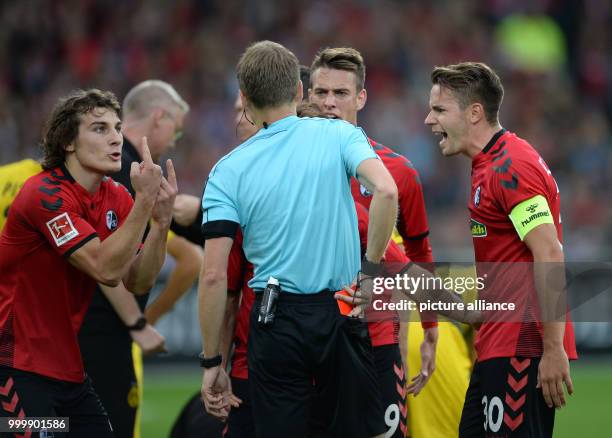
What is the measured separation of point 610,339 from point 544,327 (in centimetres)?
872

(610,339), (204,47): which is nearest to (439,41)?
(204,47)

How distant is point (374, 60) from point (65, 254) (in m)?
12.4

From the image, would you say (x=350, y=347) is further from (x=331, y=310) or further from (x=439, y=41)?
(x=439, y=41)

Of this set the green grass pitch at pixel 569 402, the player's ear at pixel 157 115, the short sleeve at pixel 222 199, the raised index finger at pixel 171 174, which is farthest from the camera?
the green grass pitch at pixel 569 402

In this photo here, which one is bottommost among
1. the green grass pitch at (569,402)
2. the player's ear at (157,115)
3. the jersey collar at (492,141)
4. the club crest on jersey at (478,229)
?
the green grass pitch at (569,402)

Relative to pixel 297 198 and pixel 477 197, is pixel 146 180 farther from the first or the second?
pixel 477 197

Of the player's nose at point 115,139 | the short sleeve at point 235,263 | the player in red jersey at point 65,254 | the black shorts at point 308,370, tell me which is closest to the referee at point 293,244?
the black shorts at point 308,370

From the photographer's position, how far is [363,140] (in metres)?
4.75

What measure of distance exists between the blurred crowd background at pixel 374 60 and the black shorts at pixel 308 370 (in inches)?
417

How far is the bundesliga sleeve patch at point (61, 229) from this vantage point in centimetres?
525

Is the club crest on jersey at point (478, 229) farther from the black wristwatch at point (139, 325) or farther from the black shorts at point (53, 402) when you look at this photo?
the black wristwatch at point (139, 325)

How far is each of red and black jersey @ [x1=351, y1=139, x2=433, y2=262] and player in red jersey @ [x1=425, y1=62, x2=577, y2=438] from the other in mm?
612

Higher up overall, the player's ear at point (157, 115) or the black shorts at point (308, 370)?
the player's ear at point (157, 115)

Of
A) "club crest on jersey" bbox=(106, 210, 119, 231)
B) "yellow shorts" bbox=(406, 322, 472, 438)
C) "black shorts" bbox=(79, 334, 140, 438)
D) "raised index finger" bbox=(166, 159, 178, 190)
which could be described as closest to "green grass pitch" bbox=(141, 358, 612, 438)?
"black shorts" bbox=(79, 334, 140, 438)
